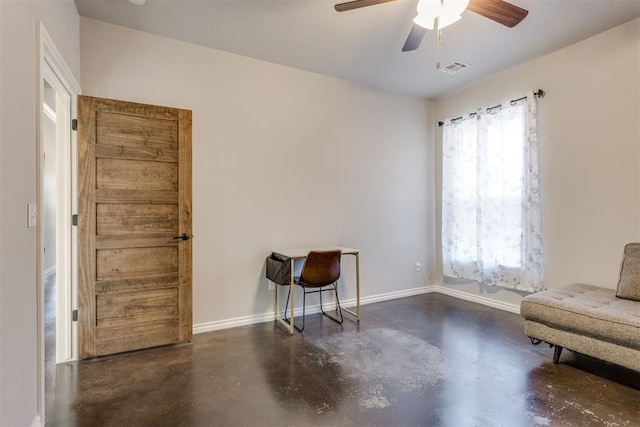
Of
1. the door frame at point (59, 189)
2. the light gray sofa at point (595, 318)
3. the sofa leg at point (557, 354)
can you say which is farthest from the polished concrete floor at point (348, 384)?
the door frame at point (59, 189)

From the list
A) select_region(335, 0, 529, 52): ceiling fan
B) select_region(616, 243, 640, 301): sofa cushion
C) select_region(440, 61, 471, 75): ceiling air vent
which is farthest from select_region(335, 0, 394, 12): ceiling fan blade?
select_region(616, 243, 640, 301): sofa cushion

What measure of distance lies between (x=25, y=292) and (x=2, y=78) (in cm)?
98

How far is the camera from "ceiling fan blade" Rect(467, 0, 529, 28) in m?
2.00

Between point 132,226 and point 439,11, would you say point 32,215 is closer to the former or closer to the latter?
point 132,226

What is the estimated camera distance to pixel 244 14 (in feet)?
8.86

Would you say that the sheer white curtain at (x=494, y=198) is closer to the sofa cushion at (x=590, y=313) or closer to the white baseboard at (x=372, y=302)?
the white baseboard at (x=372, y=302)

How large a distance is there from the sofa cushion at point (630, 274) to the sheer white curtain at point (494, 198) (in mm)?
782

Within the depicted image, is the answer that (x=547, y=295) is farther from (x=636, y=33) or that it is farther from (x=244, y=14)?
(x=244, y=14)

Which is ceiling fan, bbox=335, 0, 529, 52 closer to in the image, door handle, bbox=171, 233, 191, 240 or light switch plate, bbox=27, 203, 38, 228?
light switch plate, bbox=27, 203, 38, 228

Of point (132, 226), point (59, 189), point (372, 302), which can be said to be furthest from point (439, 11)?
point (372, 302)

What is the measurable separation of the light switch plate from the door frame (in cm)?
4

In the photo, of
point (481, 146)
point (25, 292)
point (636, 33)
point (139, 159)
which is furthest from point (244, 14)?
point (636, 33)

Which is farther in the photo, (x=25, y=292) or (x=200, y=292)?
(x=200, y=292)

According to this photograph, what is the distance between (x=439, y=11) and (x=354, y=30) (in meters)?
1.03
